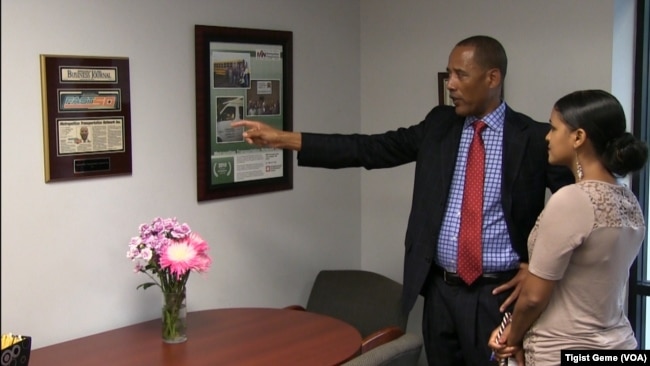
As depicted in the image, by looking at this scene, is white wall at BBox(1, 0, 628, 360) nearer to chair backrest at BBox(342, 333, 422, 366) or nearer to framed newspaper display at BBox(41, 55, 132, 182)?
framed newspaper display at BBox(41, 55, 132, 182)

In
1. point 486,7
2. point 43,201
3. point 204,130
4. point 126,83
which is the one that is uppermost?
point 486,7

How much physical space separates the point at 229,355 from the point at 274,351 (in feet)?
0.52

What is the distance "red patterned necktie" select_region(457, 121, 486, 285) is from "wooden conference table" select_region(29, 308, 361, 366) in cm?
49

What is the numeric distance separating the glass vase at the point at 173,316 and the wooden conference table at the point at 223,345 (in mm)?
32

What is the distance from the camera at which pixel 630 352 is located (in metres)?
1.77

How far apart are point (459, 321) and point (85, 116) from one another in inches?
59.0

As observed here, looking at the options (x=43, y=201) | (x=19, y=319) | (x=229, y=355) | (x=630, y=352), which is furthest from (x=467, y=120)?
(x=19, y=319)

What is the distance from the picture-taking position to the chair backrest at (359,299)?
2.94m

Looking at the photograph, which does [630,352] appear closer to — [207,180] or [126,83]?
[207,180]

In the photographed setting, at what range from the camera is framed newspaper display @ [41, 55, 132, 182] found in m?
2.25

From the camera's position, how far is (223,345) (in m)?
2.35

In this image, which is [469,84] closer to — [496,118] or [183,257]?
[496,118]

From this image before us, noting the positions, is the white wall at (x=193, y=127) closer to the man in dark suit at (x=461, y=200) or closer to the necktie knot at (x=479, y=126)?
the man in dark suit at (x=461, y=200)

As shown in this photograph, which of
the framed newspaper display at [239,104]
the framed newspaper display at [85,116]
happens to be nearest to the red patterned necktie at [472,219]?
the framed newspaper display at [239,104]
